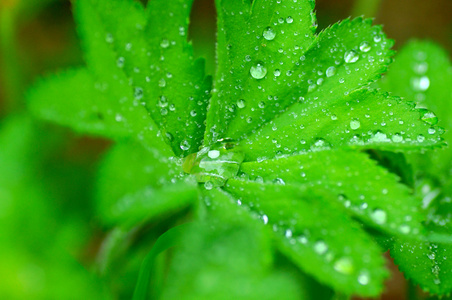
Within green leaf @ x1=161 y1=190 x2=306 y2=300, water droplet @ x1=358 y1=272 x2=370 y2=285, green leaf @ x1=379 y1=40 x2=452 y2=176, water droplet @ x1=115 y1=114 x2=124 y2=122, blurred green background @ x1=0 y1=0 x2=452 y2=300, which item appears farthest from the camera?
green leaf @ x1=379 y1=40 x2=452 y2=176

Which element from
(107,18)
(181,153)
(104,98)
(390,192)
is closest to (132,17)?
(107,18)

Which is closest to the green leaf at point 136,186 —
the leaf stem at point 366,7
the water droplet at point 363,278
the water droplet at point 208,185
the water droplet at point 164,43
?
the water droplet at point 208,185

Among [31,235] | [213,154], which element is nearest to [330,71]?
[213,154]

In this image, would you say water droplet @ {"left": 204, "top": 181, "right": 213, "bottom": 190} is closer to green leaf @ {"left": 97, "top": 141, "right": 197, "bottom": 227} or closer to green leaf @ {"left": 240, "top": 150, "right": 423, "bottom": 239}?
green leaf @ {"left": 97, "top": 141, "right": 197, "bottom": 227}

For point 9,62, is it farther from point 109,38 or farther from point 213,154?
point 213,154

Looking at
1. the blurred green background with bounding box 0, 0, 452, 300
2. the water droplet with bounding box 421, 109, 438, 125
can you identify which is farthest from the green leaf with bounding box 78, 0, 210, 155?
the water droplet with bounding box 421, 109, 438, 125
